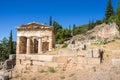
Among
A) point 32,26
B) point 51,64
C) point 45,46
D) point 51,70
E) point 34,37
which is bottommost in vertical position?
point 51,70

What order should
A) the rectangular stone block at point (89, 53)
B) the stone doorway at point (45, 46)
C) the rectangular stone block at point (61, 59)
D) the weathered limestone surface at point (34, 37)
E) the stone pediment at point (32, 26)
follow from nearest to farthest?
the rectangular stone block at point (89, 53) → the rectangular stone block at point (61, 59) → the weathered limestone surface at point (34, 37) → the stone pediment at point (32, 26) → the stone doorway at point (45, 46)

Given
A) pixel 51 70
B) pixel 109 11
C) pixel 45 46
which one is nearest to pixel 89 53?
pixel 51 70

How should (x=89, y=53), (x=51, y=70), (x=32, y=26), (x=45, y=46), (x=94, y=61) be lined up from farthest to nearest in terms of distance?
(x=45, y=46) → (x=32, y=26) → (x=51, y=70) → (x=89, y=53) → (x=94, y=61)

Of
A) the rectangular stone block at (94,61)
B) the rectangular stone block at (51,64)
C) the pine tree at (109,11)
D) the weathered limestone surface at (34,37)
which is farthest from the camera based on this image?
the pine tree at (109,11)

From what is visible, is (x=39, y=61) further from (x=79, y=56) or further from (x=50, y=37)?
(x=50, y=37)

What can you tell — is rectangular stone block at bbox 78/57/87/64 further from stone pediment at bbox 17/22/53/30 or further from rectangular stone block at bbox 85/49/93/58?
stone pediment at bbox 17/22/53/30

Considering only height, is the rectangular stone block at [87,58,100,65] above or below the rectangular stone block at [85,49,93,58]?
below

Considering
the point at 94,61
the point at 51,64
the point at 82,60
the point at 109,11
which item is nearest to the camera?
the point at 94,61

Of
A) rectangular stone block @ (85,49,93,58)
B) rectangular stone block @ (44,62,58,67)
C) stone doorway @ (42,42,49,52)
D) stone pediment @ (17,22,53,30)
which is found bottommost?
rectangular stone block @ (44,62,58,67)

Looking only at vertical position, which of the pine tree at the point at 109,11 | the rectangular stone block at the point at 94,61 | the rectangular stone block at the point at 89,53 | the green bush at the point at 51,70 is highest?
the pine tree at the point at 109,11

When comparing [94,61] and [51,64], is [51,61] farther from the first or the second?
[94,61]

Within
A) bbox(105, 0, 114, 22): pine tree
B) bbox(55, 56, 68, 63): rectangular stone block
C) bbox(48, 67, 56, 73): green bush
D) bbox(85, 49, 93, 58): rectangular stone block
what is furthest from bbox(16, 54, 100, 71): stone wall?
bbox(105, 0, 114, 22): pine tree

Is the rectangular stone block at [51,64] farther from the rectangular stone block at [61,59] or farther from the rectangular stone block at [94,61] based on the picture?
the rectangular stone block at [94,61]

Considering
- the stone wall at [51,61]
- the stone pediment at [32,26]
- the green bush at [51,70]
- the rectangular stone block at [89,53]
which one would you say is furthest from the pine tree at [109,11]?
the green bush at [51,70]
